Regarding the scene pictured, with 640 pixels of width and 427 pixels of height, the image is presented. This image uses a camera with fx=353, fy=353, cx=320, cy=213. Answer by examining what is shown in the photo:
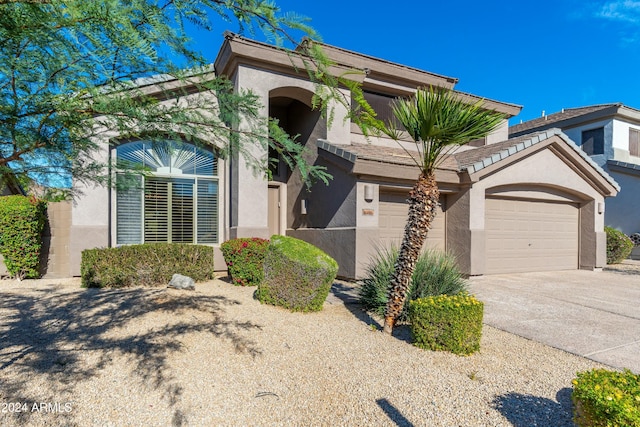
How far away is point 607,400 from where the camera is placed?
2.43m

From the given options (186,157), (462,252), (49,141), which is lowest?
(462,252)

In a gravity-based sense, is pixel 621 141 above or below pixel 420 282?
above

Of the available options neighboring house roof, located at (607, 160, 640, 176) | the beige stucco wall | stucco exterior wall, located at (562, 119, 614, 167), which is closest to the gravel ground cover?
the beige stucco wall

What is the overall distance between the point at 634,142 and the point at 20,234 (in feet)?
89.9

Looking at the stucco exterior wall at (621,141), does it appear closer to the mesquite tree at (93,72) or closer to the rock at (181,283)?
the rock at (181,283)

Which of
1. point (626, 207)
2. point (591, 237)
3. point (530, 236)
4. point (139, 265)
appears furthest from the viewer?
point (626, 207)

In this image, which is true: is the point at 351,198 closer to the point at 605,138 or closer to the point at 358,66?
the point at 358,66

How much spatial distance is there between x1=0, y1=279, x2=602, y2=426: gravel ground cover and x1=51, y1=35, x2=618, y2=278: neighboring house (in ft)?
12.7

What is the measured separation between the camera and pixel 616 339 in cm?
508

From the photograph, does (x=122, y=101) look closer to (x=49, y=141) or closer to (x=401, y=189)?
(x=49, y=141)

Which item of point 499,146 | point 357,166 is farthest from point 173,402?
point 499,146

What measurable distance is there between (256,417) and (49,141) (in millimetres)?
2777

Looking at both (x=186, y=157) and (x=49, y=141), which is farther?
(x=186, y=157)

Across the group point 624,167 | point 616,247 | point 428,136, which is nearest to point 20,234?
point 428,136
